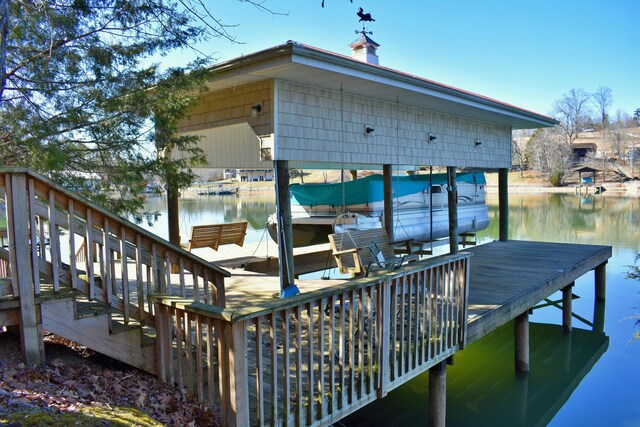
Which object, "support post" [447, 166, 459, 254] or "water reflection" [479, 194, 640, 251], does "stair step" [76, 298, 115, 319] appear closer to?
"support post" [447, 166, 459, 254]

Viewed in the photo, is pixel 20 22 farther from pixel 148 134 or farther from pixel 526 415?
pixel 526 415

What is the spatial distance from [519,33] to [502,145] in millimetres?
29241

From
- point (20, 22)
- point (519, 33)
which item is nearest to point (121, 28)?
point (20, 22)

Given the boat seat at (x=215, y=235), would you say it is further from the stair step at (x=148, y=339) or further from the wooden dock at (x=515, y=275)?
the stair step at (x=148, y=339)

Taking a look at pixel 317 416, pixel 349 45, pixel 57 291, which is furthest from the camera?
pixel 349 45

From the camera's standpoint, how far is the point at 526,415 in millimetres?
6738

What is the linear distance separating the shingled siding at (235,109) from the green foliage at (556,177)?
49.5 meters

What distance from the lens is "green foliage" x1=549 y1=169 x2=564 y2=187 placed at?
1978 inches

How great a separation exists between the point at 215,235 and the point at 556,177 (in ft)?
161

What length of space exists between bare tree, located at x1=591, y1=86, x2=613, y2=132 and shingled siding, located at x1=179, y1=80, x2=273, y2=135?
228 feet

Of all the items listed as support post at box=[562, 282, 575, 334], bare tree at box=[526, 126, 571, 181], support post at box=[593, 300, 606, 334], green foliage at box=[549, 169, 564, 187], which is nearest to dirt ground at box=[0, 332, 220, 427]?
support post at box=[562, 282, 575, 334]

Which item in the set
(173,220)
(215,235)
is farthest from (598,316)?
(173,220)

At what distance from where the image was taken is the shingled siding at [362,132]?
6.63 metres

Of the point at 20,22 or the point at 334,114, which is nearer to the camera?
the point at 20,22
